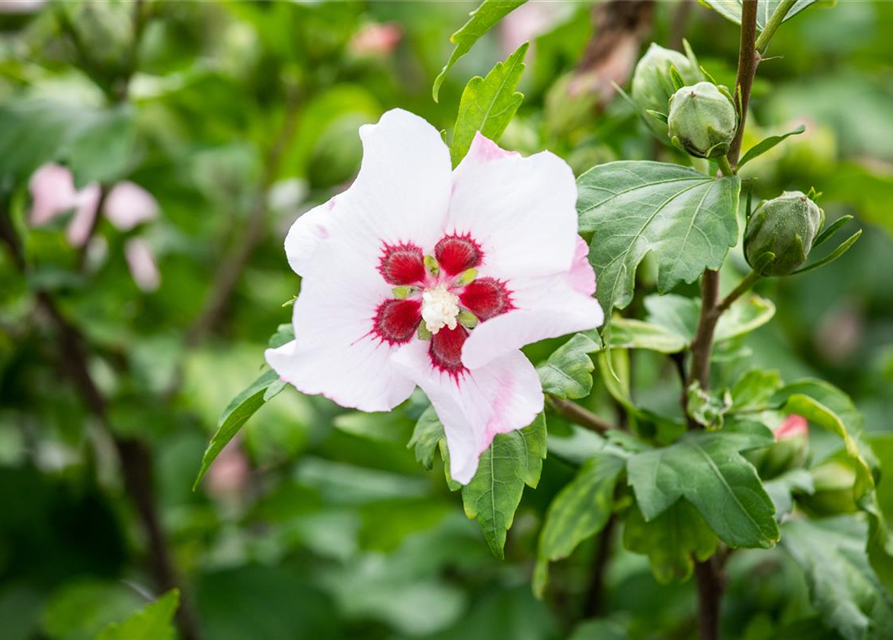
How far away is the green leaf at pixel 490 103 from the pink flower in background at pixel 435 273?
0.13ft

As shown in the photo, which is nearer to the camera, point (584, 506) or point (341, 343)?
point (341, 343)

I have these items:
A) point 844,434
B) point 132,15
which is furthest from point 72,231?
point 844,434

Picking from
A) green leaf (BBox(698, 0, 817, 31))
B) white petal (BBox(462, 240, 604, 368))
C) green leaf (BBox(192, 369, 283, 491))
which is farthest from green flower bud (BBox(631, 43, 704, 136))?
green leaf (BBox(192, 369, 283, 491))

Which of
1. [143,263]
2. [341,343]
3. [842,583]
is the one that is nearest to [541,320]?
[341,343]

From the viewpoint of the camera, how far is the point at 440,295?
1.72 feet

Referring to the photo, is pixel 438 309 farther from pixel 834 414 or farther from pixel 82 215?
pixel 82 215

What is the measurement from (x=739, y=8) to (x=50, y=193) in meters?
0.84

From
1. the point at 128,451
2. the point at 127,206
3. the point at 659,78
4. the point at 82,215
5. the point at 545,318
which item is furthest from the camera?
the point at 127,206

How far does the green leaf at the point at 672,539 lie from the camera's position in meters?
0.61

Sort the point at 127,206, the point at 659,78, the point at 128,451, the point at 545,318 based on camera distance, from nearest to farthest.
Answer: the point at 545,318
the point at 659,78
the point at 128,451
the point at 127,206

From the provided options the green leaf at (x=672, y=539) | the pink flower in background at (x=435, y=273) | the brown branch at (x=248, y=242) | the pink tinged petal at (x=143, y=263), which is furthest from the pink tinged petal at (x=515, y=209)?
the pink tinged petal at (x=143, y=263)

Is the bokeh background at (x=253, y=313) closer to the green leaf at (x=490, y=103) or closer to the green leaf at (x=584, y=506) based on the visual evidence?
the green leaf at (x=584, y=506)

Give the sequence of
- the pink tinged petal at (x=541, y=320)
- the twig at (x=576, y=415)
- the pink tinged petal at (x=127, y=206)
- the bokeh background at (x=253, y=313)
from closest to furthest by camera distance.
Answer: the pink tinged petal at (x=541, y=320) → the twig at (x=576, y=415) → the bokeh background at (x=253, y=313) → the pink tinged petal at (x=127, y=206)

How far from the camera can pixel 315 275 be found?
1.59 feet
